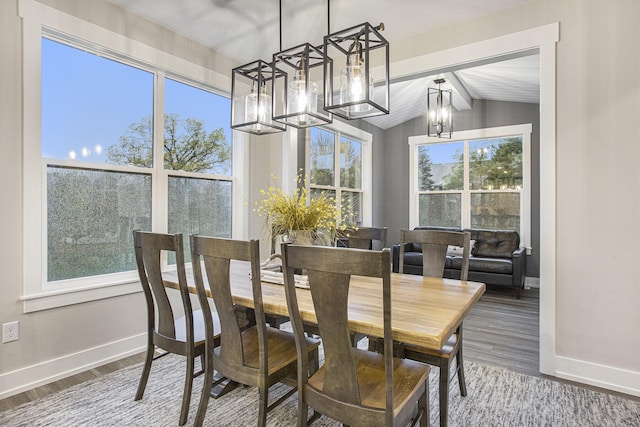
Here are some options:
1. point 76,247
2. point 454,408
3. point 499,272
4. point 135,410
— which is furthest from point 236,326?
point 499,272

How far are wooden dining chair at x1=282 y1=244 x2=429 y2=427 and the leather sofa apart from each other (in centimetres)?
396

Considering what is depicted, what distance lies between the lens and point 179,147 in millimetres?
3344

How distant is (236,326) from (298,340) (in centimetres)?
37

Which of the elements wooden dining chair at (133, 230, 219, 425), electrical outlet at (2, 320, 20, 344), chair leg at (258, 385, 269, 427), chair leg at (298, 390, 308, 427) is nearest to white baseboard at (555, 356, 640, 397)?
chair leg at (298, 390, 308, 427)

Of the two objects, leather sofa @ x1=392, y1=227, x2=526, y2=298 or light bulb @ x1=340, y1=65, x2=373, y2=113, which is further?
leather sofa @ x1=392, y1=227, x2=526, y2=298

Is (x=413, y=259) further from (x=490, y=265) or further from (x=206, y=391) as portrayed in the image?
(x=206, y=391)

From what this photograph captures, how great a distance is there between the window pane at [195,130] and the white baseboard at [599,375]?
3.40 meters

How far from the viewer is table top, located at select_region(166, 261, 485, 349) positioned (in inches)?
52.2

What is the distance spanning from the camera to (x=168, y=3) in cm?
275

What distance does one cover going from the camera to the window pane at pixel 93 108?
8.32 feet

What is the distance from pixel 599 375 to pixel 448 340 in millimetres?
1492

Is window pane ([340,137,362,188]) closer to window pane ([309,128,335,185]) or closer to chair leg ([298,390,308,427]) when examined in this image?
window pane ([309,128,335,185])

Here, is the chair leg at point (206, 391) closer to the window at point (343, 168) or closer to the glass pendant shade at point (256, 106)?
the glass pendant shade at point (256, 106)

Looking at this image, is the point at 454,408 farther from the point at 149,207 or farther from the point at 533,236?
the point at 533,236
